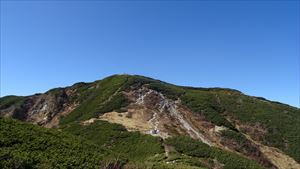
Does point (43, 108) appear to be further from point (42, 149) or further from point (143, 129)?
Answer: point (42, 149)

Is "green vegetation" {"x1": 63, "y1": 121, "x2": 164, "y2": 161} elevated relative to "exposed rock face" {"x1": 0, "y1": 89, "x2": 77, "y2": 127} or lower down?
lower down

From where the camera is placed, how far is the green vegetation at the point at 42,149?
29.9 metres

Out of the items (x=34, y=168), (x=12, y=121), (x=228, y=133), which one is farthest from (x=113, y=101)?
(x=34, y=168)

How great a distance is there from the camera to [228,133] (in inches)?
2955

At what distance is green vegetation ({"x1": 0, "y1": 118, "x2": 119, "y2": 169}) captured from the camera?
29.9 metres

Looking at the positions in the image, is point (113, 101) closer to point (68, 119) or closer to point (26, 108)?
A: point (68, 119)

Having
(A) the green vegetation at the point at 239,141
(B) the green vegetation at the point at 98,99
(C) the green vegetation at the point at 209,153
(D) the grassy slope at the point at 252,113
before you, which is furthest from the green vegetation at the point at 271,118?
(B) the green vegetation at the point at 98,99

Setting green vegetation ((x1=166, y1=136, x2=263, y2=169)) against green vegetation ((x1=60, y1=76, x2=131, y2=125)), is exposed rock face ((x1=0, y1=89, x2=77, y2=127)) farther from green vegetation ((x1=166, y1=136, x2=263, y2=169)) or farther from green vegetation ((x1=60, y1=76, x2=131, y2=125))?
green vegetation ((x1=166, y1=136, x2=263, y2=169))

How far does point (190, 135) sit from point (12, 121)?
125ft

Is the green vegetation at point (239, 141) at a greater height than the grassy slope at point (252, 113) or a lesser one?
lesser

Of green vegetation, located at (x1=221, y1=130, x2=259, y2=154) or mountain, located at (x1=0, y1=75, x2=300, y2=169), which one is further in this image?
green vegetation, located at (x1=221, y1=130, x2=259, y2=154)

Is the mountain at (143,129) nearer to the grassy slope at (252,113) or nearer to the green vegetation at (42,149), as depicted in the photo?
the green vegetation at (42,149)

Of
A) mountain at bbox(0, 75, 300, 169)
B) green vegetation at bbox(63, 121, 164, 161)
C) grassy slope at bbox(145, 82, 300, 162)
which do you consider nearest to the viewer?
mountain at bbox(0, 75, 300, 169)

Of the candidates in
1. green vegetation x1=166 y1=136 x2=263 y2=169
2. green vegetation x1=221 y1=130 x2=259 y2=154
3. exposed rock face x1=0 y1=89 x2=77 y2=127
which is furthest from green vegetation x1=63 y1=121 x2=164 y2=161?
exposed rock face x1=0 y1=89 x2=77 y2=127
